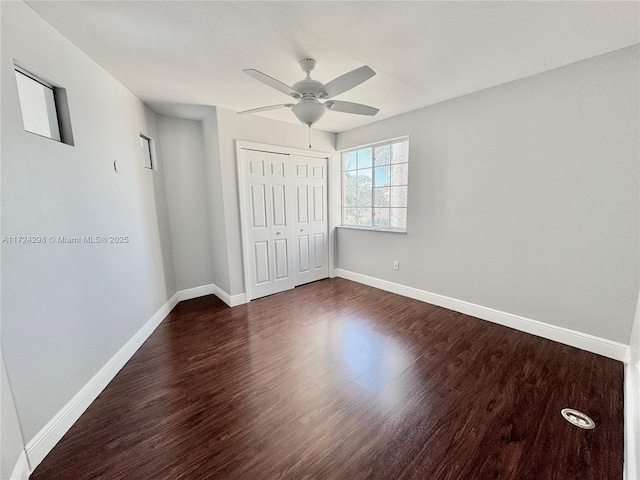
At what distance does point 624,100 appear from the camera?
6.51 feet

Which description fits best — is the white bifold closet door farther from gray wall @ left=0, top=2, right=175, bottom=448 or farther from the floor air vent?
the floor air vent

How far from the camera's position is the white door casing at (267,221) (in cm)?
351

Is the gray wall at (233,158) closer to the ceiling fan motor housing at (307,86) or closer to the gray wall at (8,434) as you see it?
the ceiling fan motor housing at (307,86)

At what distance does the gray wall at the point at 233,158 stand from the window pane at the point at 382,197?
1.62 m

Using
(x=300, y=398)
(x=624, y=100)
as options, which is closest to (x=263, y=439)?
(x=300, y=398)

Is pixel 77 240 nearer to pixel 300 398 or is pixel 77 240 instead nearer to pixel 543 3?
pixel 300 398

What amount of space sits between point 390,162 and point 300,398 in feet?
10.6

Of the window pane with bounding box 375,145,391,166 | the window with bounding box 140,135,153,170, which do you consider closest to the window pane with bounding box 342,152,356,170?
the window pane with bounding box 375,145,391,166

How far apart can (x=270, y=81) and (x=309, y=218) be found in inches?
102

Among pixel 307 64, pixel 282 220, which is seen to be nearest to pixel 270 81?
pixel 307 64

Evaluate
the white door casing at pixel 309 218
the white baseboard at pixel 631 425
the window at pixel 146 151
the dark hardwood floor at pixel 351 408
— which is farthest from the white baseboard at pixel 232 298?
the white baseboard at pixel 631 425

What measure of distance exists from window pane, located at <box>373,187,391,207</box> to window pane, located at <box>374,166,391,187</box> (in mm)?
77

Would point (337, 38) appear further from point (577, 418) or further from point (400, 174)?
Answer: point (577, 418)

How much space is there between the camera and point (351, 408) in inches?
68.3
